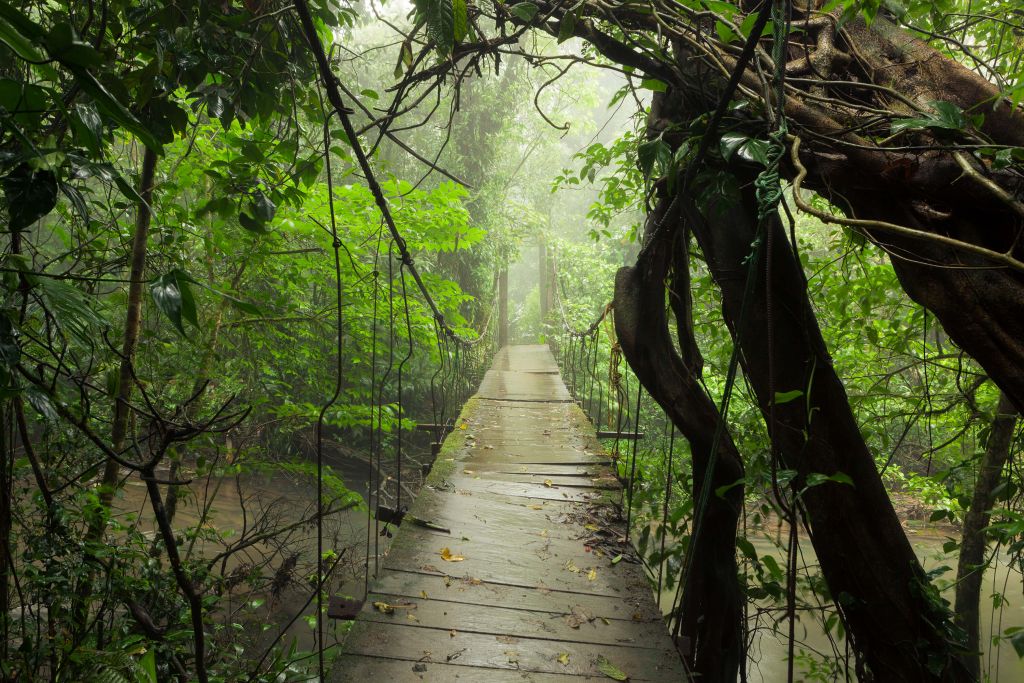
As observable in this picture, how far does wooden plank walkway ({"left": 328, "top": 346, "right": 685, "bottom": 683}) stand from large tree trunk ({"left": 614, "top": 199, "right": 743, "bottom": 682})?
0.23 meters

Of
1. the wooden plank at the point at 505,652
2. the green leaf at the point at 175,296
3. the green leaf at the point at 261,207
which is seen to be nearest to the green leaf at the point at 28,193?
the green leaf at the point at 175,296

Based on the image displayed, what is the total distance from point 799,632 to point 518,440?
4.15 m

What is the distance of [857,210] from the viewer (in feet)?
3.97

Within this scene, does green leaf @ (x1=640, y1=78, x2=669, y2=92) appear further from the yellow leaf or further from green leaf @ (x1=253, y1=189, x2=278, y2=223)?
the yellow leaf

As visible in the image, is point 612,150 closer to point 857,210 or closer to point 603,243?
point 857,210

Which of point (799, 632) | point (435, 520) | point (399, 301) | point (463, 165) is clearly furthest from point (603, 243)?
point (435, 520)

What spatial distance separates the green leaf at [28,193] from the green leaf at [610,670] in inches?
50.1

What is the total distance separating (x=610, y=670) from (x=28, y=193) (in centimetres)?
131

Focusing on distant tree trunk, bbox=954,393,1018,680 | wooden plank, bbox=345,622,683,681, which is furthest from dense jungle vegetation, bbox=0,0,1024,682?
distant tree trunk, bbox=954,393,1018,680

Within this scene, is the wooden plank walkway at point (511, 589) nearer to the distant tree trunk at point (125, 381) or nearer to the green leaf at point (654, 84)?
the distant tree trunk at point (125, 381)

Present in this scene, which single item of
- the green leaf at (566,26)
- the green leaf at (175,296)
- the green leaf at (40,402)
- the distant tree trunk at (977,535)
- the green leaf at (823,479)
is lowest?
the distant tree trunk at (977,535)

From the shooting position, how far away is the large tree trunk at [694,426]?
1.66m

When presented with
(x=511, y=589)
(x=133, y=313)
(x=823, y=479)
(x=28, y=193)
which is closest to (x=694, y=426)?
(x=823, y=479)

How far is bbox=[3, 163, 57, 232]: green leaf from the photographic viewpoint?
772mm
